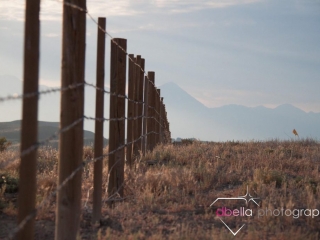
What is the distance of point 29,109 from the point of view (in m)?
3.45

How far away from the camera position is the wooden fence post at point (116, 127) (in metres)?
7.07

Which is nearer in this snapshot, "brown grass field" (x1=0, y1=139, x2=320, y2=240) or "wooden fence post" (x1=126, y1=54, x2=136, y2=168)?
"brown grass field" (x1=0, y1=139, x2=320, y2=240)

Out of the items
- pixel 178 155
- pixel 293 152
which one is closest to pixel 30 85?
pixel 178 155

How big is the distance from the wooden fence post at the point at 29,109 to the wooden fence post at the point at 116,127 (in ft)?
11.4

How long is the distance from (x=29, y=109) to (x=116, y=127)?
3.73 meters

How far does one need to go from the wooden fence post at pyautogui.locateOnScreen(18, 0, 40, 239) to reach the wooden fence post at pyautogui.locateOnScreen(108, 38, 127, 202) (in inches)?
137

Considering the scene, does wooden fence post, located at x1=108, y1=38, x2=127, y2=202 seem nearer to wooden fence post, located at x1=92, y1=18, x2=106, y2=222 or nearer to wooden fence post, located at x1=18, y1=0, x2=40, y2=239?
wooden fence post, located at x1=92, y1=18, x2=106, y2=222

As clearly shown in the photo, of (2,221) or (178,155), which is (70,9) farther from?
(178,155)

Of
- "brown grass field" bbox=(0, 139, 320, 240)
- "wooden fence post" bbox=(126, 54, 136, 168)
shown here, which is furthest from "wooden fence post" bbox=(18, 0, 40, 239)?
"wooden fence post" bbox=(126, 54, 136, 168)

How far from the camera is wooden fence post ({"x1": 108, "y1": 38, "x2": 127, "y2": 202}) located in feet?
23.2

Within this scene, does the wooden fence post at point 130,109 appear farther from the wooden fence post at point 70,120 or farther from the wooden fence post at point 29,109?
the wooden fence post at point 29,109

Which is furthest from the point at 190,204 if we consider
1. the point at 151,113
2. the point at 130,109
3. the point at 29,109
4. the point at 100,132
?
the point at 151,113

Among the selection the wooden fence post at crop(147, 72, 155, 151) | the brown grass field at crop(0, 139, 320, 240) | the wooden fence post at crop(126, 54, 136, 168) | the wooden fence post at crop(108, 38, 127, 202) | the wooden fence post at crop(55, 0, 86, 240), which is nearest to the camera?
the wooden fence post at crop(55, 0, 86, 240)

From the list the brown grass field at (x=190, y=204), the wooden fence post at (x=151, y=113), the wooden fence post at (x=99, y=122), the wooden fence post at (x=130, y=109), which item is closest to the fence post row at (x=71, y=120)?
the wooden fence post at (x=99, y=122)
